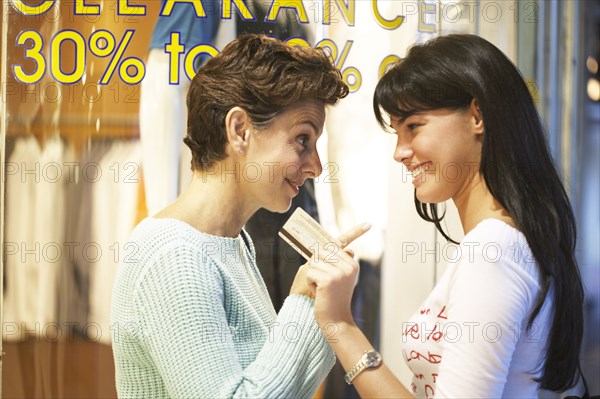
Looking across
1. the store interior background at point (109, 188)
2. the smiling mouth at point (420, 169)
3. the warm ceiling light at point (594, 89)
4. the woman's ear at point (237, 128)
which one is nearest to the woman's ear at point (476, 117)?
the smiling mouth at point (420, 169)

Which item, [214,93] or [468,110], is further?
[214,93]

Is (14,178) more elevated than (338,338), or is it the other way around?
(14,178)

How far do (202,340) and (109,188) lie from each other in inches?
36.7

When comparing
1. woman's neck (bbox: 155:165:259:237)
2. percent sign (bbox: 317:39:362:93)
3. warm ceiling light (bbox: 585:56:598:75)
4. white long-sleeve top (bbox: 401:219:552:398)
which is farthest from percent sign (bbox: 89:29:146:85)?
warm ceiling light (bbox: 585:56:598:75)

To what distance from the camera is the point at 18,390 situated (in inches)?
83.2

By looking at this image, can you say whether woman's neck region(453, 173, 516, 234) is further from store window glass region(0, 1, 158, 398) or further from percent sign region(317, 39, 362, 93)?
store window glass region(0, 1, 158, 398)

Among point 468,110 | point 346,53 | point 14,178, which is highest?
point 346,53

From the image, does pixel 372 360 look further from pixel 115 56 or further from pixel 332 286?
pixel 115 56

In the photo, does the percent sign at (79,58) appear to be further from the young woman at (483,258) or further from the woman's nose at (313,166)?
the young woman at (483,258)

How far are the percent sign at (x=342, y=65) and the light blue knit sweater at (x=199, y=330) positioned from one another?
2.67 feet

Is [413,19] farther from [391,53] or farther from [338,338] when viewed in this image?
[338,338]

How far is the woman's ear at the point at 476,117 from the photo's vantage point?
139 cm

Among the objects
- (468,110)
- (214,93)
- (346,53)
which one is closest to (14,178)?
(214,93)

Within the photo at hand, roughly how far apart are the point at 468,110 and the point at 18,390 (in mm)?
1519
